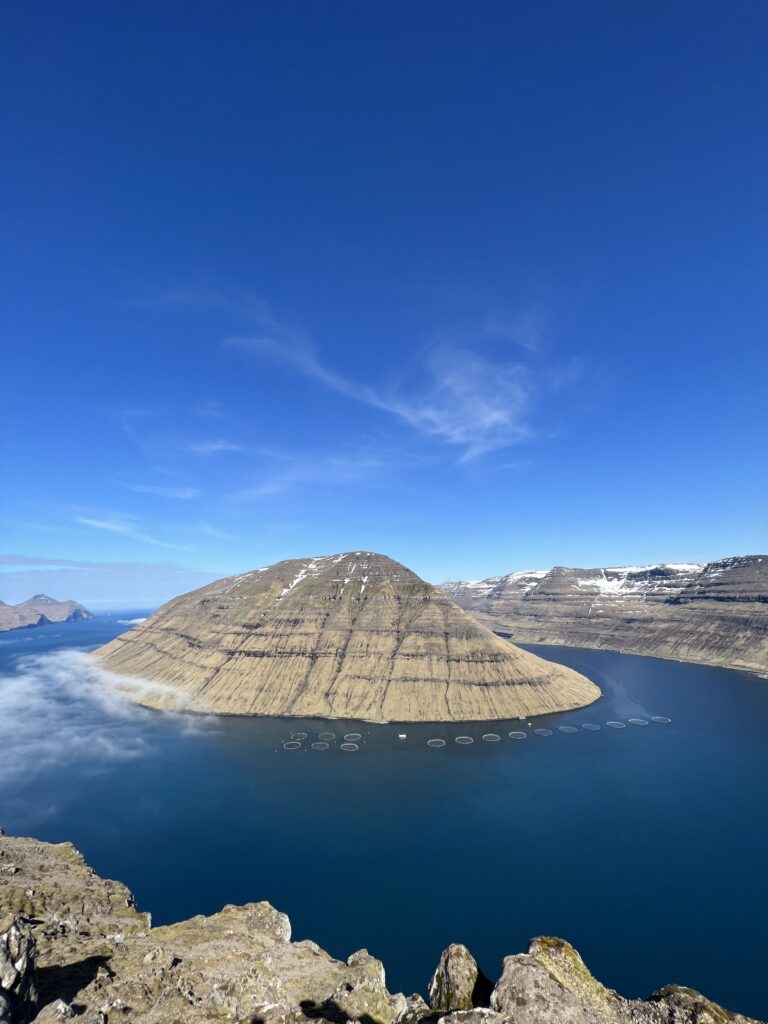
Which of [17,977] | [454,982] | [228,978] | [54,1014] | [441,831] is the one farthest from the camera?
[441,831]

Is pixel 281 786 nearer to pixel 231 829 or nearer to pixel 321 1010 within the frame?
pixel 231 829

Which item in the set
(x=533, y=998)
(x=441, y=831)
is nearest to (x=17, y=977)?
(x=533, y=998)

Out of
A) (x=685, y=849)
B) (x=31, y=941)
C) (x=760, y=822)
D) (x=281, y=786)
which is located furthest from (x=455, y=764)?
(x=31, y=941)

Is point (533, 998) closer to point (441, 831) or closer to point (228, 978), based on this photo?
point (228, 978)

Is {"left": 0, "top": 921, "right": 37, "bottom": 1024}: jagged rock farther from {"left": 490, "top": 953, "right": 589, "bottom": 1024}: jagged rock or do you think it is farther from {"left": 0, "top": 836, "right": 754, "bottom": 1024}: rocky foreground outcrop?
{"left": 490, "top": 953, "right": 589, "bottom": 1024}: jagged rock

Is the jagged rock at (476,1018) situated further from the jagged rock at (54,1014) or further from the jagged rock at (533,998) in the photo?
the jagged rock at (54,1014)

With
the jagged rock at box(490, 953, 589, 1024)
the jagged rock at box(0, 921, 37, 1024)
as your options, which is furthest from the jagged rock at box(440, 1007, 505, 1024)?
the jagged rock at box(0, 921, 37, 1024)
